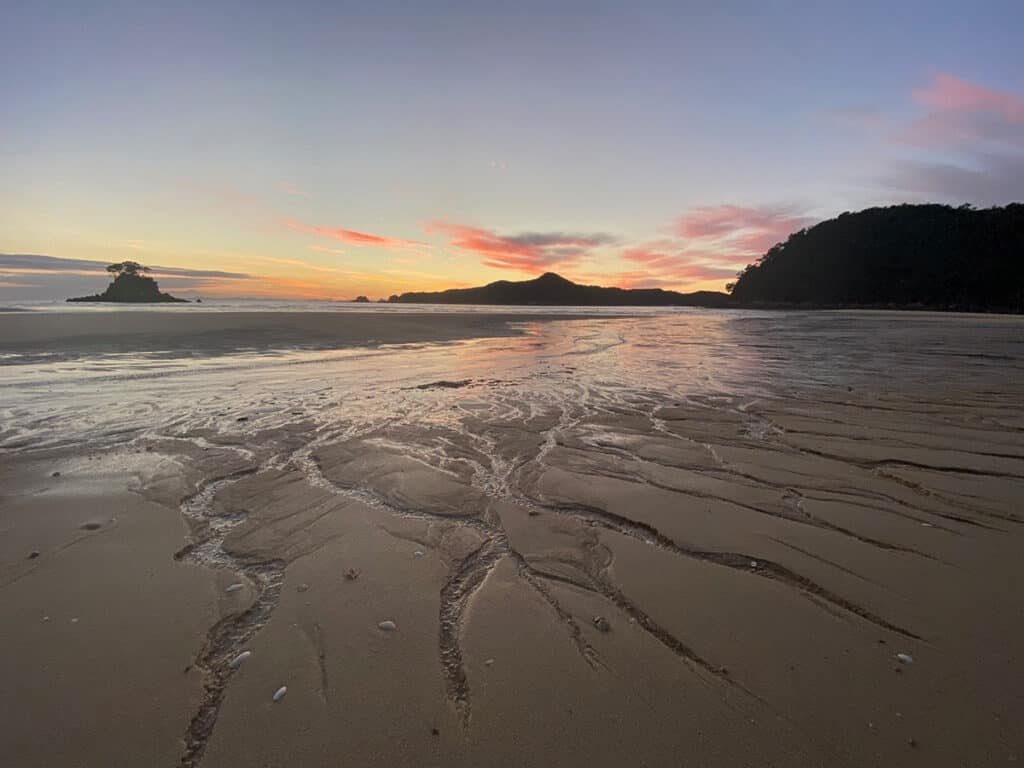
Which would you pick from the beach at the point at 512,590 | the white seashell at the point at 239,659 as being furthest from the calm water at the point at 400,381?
the white seashell at the point at 239,659

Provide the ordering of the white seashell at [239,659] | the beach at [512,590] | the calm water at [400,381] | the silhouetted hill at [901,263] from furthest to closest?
the silhouetted hill at [901,263] → the calm water at [400,381] → the white seashell at [239,659] → the beach at [512,590]

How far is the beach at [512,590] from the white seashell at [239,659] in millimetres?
30

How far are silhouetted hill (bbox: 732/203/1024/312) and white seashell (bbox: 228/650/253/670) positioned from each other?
99.0 m

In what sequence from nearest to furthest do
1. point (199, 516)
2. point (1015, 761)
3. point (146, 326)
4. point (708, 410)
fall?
point (1015, 761) → point (199, 516) → point (708, 410) → point (146, 326)

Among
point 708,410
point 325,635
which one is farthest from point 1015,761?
point 708,410

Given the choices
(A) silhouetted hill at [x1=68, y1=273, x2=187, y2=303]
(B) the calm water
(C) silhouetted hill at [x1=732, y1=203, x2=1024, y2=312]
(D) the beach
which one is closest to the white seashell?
(D) the beach

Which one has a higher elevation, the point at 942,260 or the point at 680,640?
the point at 942,260

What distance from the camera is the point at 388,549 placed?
11.6 ft

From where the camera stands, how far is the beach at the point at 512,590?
2.02 m

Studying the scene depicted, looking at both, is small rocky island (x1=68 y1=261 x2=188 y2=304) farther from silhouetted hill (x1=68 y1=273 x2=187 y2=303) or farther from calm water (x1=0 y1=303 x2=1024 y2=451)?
calm water (x1=0 y1=303 x2=1024 y2=451)

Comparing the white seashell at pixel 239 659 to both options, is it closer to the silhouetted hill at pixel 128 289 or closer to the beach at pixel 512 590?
the beach at pixel 512 590

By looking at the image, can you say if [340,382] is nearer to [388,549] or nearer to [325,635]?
[388,549]

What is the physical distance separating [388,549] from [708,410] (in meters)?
5.91

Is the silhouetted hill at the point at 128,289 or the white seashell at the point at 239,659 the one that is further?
the silhouetted hill at the point at 128,289
